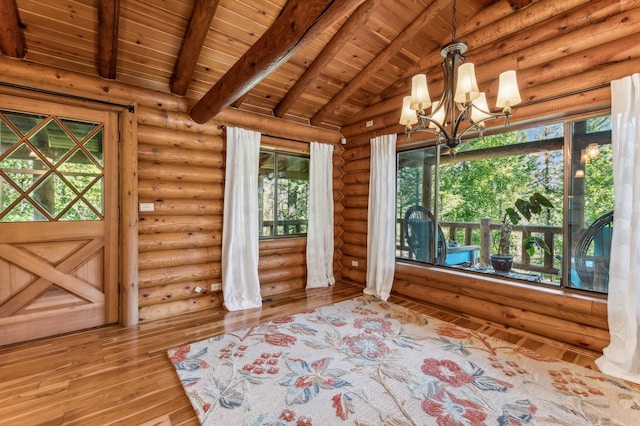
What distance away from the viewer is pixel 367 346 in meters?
2.87

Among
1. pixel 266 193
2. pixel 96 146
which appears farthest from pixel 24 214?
pixel 266 193

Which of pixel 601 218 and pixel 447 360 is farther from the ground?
pixel 601 218

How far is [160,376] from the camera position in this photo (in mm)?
2340

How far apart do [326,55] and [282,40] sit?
1651 millimetres

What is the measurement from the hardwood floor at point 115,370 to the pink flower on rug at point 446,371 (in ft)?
3.24

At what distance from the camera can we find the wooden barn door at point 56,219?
285cm

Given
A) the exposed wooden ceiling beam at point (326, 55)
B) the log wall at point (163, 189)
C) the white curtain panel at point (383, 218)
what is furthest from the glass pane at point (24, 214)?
the white curtain panel at point (383, 218)

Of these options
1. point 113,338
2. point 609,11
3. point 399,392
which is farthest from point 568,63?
point 113,338

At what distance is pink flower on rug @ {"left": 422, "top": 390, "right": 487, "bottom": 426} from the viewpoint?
186cm

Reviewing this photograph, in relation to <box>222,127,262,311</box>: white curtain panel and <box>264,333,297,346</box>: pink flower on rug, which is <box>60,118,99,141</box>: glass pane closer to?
<box>222,127,262,311</box>: white curtain panel

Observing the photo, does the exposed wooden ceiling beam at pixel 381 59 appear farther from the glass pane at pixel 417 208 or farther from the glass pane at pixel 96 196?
the glass pane at pixel 96 196

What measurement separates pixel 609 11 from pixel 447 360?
346cm

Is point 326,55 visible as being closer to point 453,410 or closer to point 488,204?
point 488,204

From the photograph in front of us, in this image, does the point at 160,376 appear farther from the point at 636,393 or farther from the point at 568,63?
the point at 568,63
